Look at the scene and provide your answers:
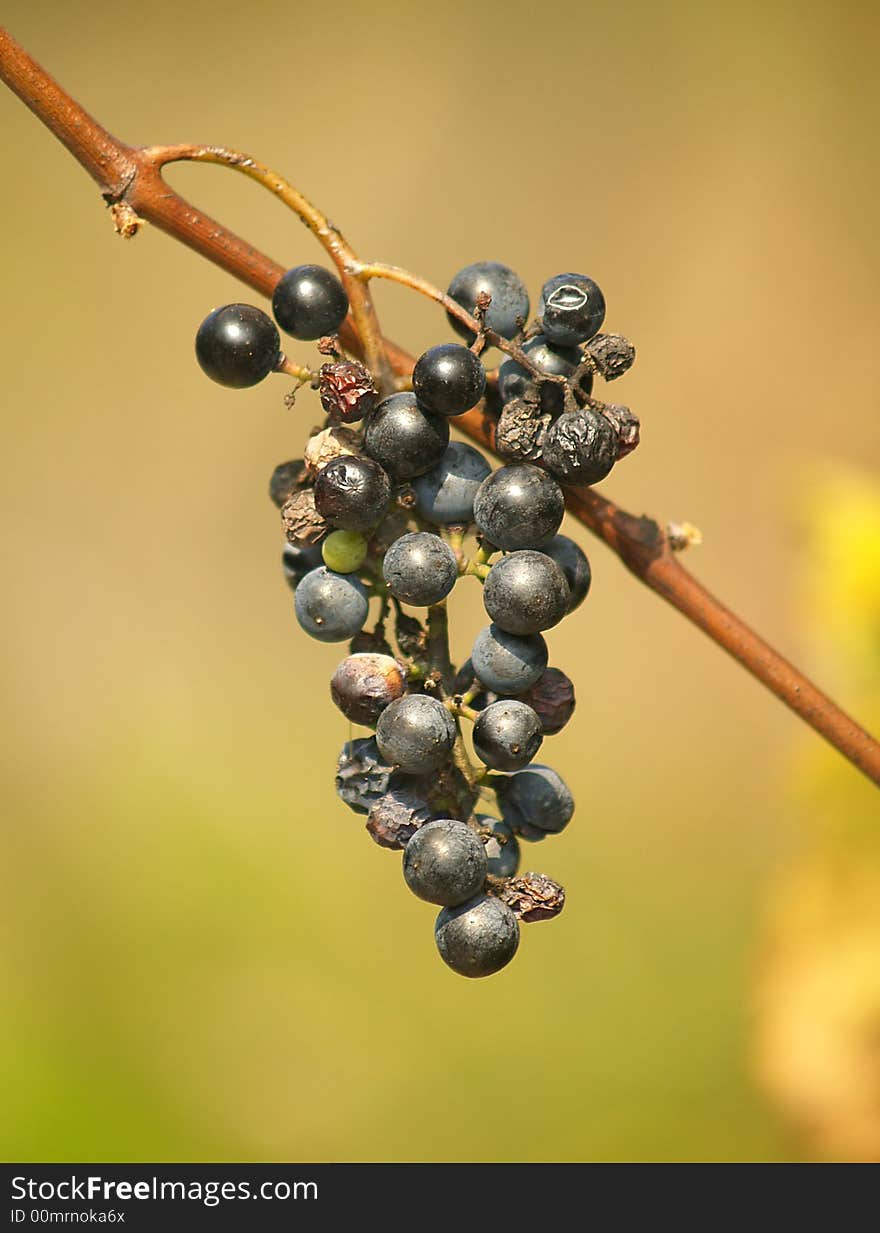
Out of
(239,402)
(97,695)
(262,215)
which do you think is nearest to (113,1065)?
(97,695)

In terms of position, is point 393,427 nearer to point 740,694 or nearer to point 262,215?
point 740,694

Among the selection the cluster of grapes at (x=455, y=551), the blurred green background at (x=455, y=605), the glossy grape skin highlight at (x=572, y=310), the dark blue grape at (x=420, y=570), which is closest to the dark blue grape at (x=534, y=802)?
the cluster of grapes at (x=455, y=551)

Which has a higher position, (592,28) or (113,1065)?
(592,28)

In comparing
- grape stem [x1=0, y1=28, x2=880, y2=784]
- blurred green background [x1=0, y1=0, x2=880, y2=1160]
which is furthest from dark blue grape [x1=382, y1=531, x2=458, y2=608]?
blurred green background [x1=0, y1=0, x2=880, y2=1160]

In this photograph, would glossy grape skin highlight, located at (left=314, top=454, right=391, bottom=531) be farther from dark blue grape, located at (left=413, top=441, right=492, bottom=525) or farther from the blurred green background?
the blurred green background

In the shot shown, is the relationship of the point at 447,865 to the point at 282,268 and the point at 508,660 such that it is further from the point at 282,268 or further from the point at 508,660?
the point at 282,268

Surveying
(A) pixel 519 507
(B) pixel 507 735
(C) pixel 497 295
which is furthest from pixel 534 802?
(C) pixel 497 295
